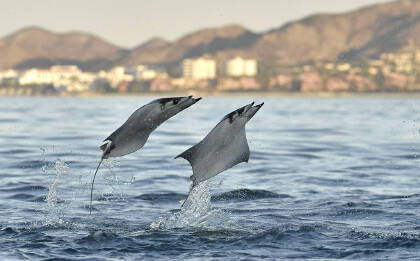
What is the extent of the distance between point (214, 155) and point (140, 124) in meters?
1.65

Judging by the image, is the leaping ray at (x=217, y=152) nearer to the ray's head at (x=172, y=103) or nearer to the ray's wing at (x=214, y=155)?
the ray's wing at (x=214, y=155)

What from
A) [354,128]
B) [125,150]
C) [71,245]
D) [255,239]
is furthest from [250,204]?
[354,128]

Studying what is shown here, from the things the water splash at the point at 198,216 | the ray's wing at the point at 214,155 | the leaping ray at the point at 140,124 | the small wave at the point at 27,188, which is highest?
the leaping ray at the point at 140,124

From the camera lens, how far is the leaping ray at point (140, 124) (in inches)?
444

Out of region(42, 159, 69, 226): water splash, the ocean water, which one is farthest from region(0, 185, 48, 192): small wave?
region(42, 159, 69, 226): water splash

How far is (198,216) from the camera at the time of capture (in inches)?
658

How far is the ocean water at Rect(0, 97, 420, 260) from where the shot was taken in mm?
13250

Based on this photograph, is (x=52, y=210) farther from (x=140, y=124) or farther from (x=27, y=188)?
(x=140, y=124)

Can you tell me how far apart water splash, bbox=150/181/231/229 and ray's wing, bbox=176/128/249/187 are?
9.89 feet

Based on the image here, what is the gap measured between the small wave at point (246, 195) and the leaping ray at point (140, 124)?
896cm

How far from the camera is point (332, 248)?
1329cm

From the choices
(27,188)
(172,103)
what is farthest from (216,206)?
(172,103)

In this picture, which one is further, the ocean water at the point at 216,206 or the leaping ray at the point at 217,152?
the ocean water at the point at 216,206

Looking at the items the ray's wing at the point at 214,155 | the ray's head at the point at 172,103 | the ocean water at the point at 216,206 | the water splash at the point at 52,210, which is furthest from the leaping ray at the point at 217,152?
the water splash at the point at 52,210
